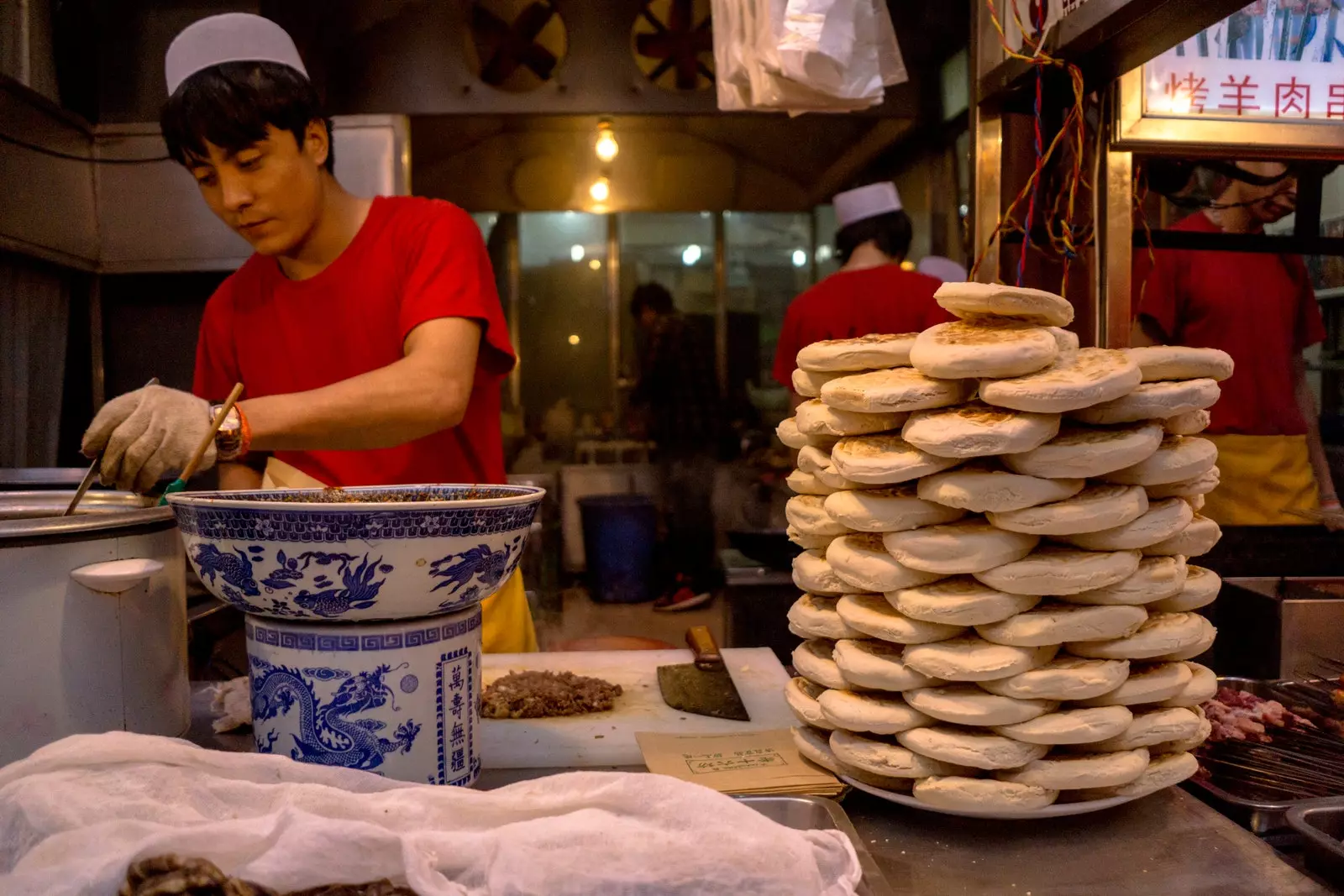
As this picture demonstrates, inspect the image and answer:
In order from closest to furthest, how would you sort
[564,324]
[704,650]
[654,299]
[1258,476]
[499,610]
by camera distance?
[704,650] → [499,610] → [1258,476] → [654,299] → [564,324]

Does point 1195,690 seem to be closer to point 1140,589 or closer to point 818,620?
point 1140,589

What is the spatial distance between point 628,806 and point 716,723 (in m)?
0.46

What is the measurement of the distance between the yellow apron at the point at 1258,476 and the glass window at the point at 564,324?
5301 millimetres

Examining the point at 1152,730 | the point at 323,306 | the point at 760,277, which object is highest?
the point at 760,277

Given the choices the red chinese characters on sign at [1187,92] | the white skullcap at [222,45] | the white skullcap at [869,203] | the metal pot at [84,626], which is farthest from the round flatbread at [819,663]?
the white skullcap at [869,203]

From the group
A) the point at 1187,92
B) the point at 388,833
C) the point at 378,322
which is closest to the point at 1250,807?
the point at 388,833

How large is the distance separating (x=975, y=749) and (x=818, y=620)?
0.23m

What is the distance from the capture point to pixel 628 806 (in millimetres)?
829

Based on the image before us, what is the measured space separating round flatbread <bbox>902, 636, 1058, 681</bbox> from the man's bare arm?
102cm

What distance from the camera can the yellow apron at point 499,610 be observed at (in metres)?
1.75

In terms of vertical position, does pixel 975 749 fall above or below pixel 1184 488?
below

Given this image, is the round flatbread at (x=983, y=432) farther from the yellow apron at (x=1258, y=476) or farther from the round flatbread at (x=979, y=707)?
the yellow apron at (x=1258, y=476)

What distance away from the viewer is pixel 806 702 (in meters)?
1.05

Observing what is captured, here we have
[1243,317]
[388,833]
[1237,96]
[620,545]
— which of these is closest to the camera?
[388,833]
